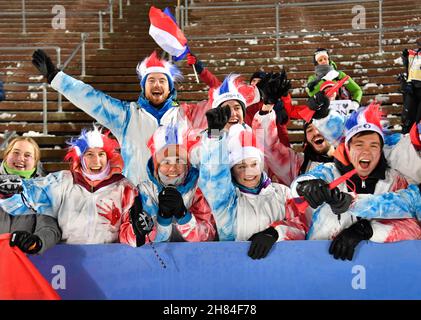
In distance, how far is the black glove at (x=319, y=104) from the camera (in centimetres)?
505

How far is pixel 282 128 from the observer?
6.35m

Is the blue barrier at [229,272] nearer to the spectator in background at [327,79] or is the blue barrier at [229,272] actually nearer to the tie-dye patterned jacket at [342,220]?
the tie-dye patterned jacket at [342,220]

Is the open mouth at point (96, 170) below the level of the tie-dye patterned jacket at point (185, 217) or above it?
above

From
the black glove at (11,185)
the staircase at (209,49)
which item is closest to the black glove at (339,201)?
the black glove at (11,185)

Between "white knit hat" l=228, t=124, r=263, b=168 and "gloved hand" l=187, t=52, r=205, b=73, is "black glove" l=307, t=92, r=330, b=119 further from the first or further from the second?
"gloved hand" l=187, t=52, r=205, b=73

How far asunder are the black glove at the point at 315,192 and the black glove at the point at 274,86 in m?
1.76

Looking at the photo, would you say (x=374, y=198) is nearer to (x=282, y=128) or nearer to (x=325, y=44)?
(x=282, y=128)

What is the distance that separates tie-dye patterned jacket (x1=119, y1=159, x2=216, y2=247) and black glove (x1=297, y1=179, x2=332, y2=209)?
0.70 meters

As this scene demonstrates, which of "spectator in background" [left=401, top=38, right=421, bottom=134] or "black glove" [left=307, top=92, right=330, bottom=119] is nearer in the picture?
"black glove" [left=307, top=92, right=330, bottom=119]

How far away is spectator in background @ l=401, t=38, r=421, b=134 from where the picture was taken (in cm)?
782

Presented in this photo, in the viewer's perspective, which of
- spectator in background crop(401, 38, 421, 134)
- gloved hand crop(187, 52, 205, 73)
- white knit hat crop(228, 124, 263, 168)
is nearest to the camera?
white knit hat crop(228, 124, 263, 168)

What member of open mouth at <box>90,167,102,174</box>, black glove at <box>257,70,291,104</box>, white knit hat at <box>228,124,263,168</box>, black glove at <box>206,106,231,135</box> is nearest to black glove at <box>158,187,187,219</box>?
black glove at <box>206,106,231,135</box>

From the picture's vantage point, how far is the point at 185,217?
444cm
